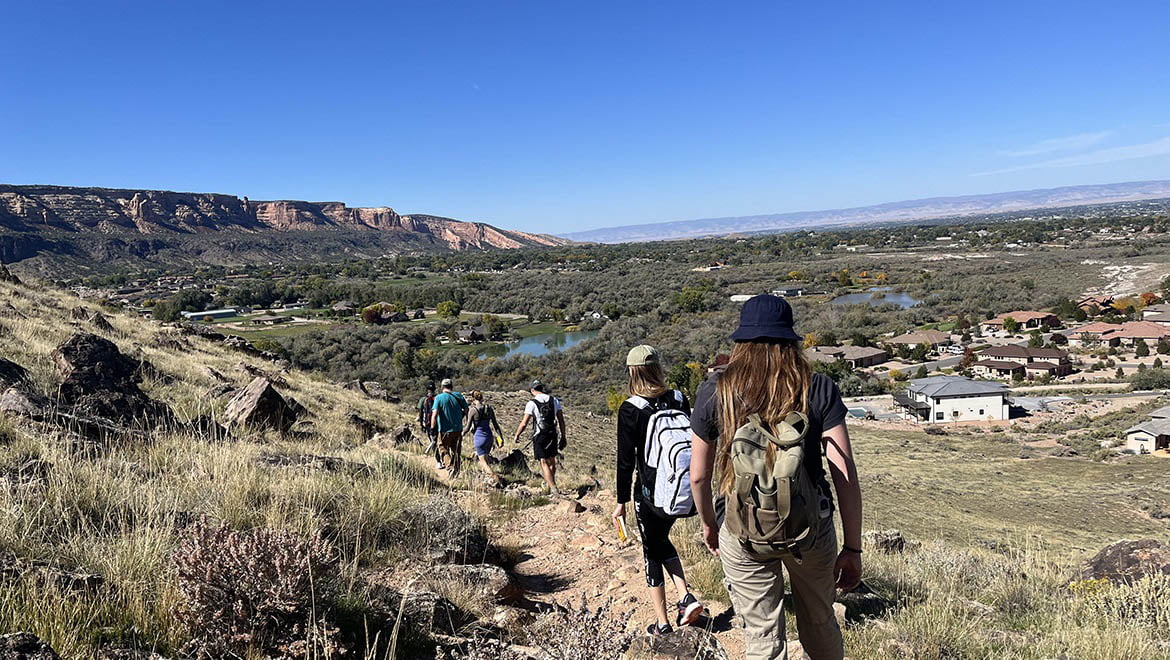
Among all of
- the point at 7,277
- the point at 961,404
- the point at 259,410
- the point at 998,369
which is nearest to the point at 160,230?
the point at 7,277

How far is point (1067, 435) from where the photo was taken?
1245 inches

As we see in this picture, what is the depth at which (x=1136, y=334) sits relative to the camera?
4975 cm

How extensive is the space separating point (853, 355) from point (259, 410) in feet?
165

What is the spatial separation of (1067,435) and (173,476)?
39561 mm

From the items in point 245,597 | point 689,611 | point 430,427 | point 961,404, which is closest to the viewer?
point 245,597

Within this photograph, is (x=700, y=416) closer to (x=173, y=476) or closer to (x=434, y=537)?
(x=434, y=537)

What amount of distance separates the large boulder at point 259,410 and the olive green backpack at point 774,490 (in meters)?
6.39

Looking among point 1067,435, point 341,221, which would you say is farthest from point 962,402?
point 341,221

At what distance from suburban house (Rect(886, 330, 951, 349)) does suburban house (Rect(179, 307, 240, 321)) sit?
67.0m

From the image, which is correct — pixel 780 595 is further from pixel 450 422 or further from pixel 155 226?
pixel 155 226

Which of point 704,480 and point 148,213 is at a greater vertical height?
point 148,213

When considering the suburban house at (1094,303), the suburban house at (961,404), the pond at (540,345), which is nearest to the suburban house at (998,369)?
the suburban house at (961,404)

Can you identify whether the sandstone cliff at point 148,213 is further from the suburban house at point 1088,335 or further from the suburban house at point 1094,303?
the suburban house at point 1094,303

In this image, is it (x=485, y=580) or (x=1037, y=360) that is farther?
(x=1037, y=360)
